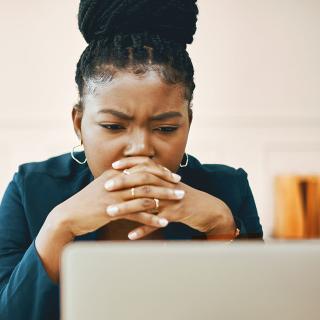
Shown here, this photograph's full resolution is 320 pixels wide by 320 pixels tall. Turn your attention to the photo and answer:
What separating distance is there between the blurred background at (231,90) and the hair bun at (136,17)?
1337mm

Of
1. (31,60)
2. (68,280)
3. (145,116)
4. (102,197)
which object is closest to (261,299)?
(68,280)

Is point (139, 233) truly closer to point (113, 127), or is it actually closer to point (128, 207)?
point (128, 207)

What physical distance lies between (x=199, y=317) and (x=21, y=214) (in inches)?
33.7

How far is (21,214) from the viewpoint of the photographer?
123 cm

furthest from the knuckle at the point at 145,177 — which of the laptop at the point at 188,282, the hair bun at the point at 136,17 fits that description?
the laptop at the point at 188,282

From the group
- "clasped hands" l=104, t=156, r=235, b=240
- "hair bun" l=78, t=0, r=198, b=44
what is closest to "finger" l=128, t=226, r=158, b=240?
"clasped hands" l=104, t=156, r=235, b=240

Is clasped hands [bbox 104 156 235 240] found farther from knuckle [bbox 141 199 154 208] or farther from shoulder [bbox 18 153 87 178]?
shoulder [bbox 18 153 87 178]

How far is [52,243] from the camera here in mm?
901

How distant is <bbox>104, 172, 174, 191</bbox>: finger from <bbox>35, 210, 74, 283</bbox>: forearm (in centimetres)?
13

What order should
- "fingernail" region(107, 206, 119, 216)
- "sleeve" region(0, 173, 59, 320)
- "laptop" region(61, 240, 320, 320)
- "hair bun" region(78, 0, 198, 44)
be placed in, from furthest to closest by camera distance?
"hair bun" region(78, 0, 198, 44), "fingernail" region(107, 206, 119, 216), "sleeve" region(0, 173, 59, 320), "laptop" region(61, 240, 320, 320)

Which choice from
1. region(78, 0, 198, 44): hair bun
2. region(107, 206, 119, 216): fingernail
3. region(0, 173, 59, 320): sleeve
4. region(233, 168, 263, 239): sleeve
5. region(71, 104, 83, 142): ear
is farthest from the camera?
region(233, 168, 263, 239): sleeve

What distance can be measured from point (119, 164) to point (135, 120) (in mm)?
110

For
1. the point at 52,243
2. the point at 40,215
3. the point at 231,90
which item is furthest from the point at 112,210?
the point at 231,90

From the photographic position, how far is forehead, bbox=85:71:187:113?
1.08 m
